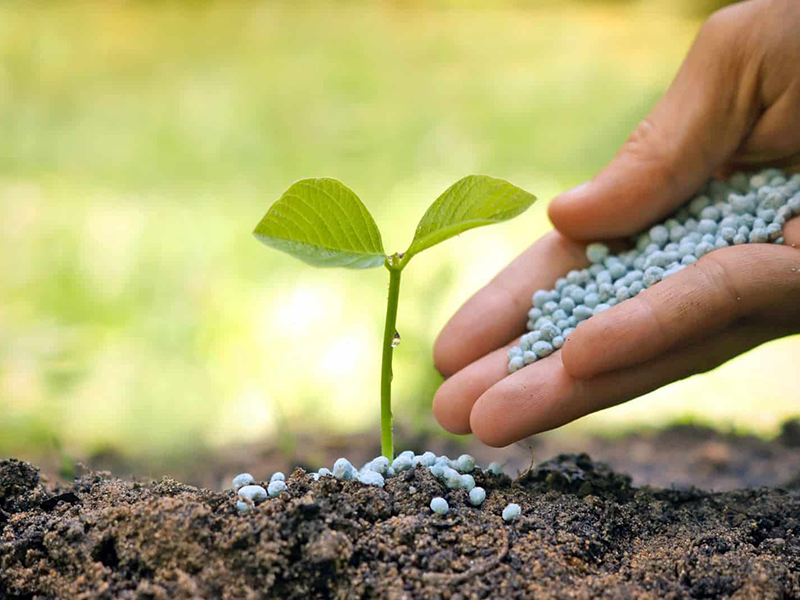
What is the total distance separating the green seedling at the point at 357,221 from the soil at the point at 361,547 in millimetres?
208

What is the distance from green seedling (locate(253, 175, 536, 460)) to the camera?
932 mm

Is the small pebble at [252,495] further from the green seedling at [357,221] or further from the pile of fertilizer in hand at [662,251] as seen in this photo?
the pile of fertilizer in hand at [662,251]

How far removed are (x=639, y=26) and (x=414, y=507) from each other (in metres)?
3.47

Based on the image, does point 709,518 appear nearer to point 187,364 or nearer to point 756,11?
point 756,11

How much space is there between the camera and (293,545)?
31.2 inches

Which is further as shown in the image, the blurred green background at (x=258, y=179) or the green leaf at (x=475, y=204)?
the blurred green background at (x=258, y=179)

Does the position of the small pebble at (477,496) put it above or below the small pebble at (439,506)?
above

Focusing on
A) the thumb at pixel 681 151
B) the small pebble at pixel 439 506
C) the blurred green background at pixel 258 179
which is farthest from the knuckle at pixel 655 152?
the small pebble at pixel 439 506

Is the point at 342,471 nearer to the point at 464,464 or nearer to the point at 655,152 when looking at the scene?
the point at 464,464

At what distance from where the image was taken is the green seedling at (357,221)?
93 cm

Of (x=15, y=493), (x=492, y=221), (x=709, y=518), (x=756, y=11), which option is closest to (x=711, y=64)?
(x=756, y=11)

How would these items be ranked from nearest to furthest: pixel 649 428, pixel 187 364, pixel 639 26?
1. pixel 649 428
2. pixel 187 364
3. pixel 639 26

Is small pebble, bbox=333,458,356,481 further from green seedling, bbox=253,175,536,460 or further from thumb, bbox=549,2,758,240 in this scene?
thumb, bbox=549,2,758,240

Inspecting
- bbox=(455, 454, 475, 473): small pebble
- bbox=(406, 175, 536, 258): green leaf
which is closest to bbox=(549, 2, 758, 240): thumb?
bbox=(406, 175, 536, 258): green leaf
